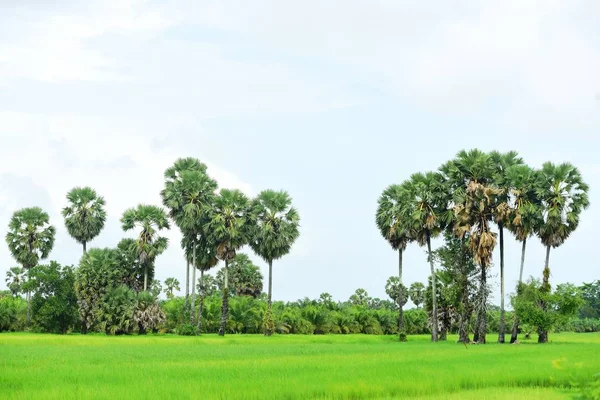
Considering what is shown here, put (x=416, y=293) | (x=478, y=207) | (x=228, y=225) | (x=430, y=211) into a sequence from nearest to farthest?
(x=478, y=207), (x=430, y=211), (x=228, y=225), (x=416, y=293)

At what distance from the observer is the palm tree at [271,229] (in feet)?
223

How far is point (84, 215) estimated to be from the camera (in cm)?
7731

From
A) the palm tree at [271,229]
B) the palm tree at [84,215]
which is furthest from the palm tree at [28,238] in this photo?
the palm tree at [271,229]

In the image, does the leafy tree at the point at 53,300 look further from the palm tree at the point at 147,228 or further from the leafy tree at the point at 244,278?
the leafy tree at the point at 244,278

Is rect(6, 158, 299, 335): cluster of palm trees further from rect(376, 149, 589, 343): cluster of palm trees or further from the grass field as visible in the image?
the grass field

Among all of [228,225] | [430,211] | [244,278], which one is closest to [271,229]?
[228,225]

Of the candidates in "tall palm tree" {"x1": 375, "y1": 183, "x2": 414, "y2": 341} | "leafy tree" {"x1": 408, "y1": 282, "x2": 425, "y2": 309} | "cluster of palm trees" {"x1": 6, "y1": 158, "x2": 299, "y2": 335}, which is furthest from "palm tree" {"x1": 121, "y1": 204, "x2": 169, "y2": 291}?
"leafy tree" {"x1": 408, "y1": 282, "x2": 425, "y2": 309}

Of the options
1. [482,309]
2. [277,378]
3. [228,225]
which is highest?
[228,225]

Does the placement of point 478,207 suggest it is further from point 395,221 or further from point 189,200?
point 189,200

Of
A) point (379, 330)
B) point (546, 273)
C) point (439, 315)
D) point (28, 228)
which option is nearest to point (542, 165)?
point (546, 273)

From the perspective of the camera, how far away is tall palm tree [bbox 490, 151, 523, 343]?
57.2m

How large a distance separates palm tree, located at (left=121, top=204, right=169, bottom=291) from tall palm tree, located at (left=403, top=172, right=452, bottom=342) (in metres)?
25.8

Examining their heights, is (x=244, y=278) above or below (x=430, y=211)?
below

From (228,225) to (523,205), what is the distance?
1106 inches
